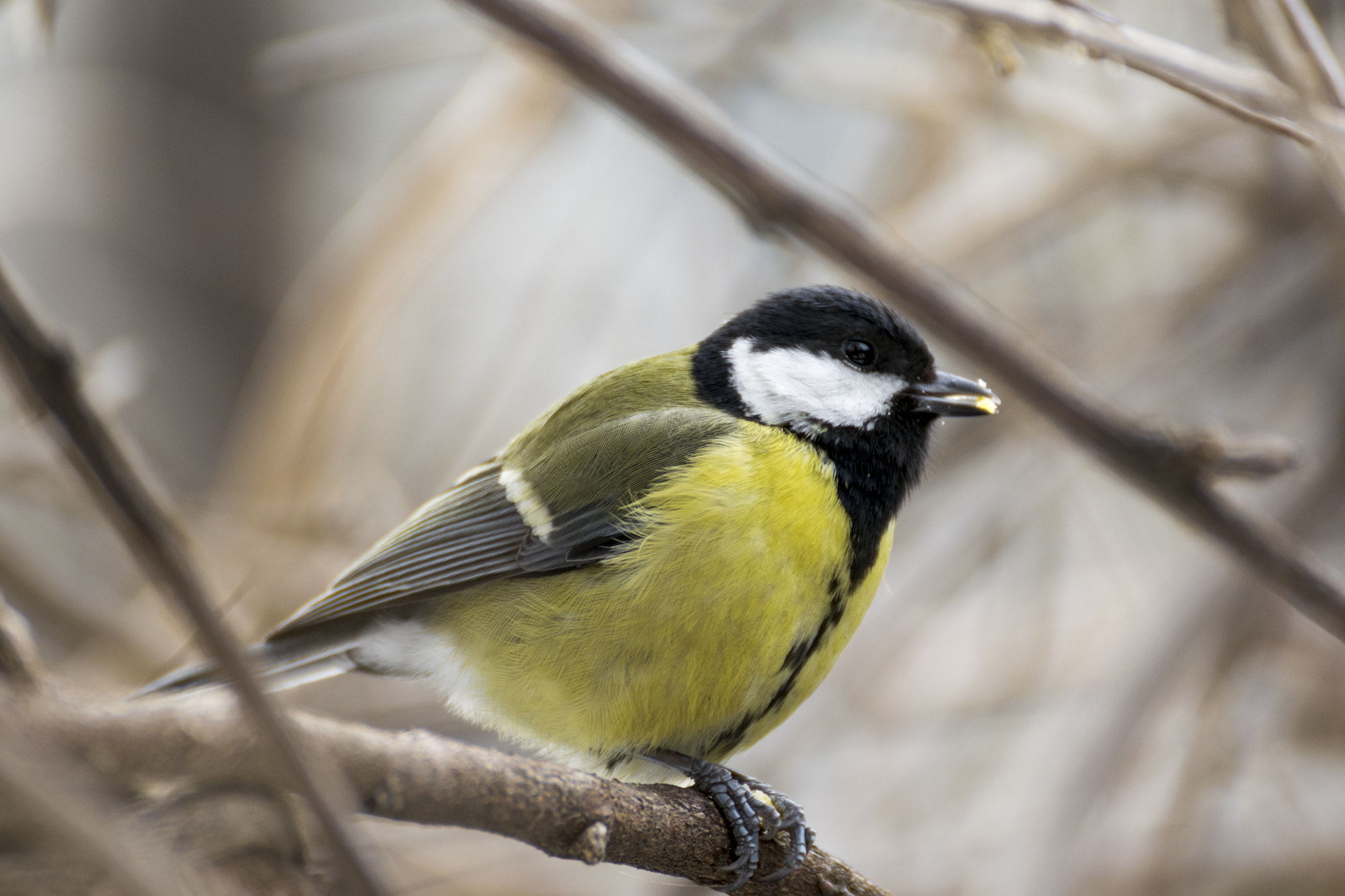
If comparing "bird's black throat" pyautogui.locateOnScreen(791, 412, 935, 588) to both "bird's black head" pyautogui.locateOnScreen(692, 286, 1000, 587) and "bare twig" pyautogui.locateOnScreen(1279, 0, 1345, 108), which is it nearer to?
"bird's black head" pyautogui.locateOnScreen(692, 286, 1000, 587)

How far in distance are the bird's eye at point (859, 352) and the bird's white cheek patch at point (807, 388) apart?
2cm

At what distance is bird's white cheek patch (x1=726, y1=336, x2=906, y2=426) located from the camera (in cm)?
160

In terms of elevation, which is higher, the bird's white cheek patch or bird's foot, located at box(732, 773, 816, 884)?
the bird's white cheek patch

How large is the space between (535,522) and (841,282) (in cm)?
195

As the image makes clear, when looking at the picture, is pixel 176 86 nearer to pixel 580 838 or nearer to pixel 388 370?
pixel 388 370

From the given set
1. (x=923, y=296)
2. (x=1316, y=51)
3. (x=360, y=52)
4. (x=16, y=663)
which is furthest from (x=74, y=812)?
(x=360, y=52)

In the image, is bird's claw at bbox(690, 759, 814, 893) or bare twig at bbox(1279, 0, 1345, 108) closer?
bare twig at bbox(1279, 0, 1345, 108)

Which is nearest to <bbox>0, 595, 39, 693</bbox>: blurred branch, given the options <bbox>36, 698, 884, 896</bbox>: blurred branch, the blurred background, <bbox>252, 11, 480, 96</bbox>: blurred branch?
<bbox>36, 698, 884, 896</bbox>: blurred branch

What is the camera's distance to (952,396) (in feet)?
5.32

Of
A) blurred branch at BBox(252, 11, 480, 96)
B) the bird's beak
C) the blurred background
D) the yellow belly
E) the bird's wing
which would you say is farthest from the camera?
the blurred background

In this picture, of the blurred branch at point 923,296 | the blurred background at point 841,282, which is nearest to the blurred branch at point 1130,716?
the blurred background at point 841,282

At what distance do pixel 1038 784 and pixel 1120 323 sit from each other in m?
1.14

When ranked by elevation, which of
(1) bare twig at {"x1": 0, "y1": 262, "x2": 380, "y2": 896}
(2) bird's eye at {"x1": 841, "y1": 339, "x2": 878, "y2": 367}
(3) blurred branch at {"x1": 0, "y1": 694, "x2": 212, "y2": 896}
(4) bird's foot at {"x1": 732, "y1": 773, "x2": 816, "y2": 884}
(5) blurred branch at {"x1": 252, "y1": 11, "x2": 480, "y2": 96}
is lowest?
(3) blurred branch at {"x1": 0, "y1": 694, "x2": 212, "y2": 896}

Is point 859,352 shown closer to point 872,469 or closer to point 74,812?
point 872,469
